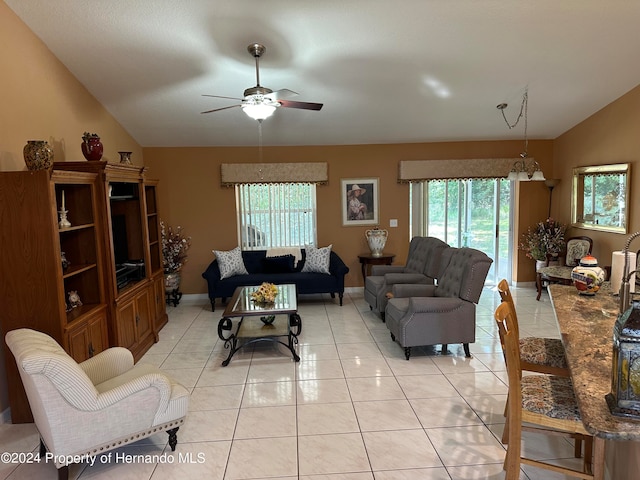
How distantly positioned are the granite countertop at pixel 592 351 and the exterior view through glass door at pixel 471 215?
163 inches

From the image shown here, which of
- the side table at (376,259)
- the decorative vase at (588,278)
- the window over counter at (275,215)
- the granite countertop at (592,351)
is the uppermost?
the window over counter at (275,215)

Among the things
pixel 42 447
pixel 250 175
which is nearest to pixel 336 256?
pixel 250 175

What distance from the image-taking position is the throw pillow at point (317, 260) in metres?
→ 6.44

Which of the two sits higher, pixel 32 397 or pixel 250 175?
pixel 250 175

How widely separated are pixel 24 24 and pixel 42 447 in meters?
3.40

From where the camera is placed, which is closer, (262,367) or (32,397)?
(32,397)

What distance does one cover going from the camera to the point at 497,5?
3.53 m

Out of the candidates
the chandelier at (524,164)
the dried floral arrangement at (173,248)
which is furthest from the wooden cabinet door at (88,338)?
the chandelier at (524,164)

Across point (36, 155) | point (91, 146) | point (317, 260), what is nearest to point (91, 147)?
point (91, 146)

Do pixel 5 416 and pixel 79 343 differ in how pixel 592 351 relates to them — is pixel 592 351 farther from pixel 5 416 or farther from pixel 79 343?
pixel 5 416

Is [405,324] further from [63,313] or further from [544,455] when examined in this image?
[63,313]

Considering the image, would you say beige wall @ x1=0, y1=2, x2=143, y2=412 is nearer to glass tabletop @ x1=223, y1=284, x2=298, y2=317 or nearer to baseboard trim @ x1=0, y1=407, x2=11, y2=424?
baseboard trim @ x1=0, y1=407, x2=11, y2=424

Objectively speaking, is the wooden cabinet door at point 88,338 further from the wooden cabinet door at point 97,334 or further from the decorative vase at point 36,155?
the decorative vase at point 36,155

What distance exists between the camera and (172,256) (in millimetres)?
6355
